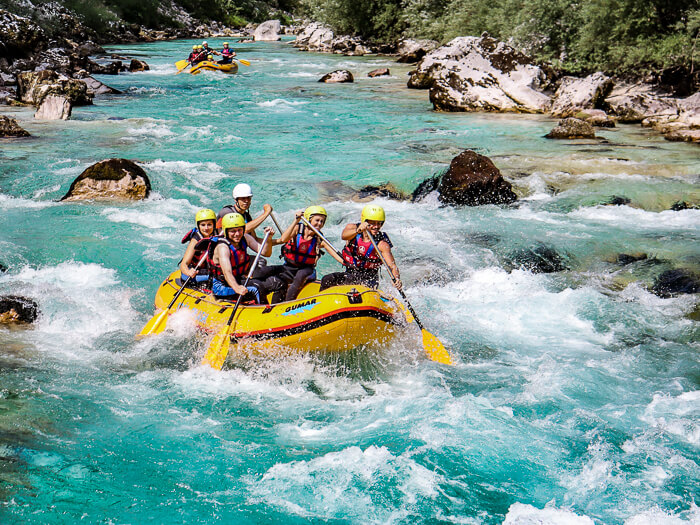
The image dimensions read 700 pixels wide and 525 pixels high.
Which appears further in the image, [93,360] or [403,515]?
[93,360]

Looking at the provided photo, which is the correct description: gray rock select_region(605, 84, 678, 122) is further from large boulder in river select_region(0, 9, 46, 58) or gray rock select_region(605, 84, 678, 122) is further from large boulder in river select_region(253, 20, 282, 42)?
large boulder in river select_region(253, 20, 282, 42)

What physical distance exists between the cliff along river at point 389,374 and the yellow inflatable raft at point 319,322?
7.4 inches

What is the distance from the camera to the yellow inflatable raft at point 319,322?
20.1 feet

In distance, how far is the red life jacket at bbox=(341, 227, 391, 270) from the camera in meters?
6.84

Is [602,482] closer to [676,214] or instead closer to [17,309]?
[17,309]

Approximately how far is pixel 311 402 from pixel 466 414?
52.9 inches

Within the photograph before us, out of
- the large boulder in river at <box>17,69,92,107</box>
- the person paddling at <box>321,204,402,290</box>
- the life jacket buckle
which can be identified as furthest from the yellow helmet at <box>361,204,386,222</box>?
the large boulder in river at <box>17,69,92,107</box>

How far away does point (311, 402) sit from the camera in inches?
234

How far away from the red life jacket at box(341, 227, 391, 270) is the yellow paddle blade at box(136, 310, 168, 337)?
1.94m

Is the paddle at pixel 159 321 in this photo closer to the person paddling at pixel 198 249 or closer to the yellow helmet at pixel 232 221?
the person paddling at pixel 198 249

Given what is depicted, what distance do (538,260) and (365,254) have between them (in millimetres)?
3295

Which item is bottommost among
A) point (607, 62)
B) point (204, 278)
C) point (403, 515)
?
point (403, 515)

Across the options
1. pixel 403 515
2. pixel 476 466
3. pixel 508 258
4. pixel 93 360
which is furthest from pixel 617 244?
pixel 93 360

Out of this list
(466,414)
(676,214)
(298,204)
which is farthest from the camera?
(298,204)
